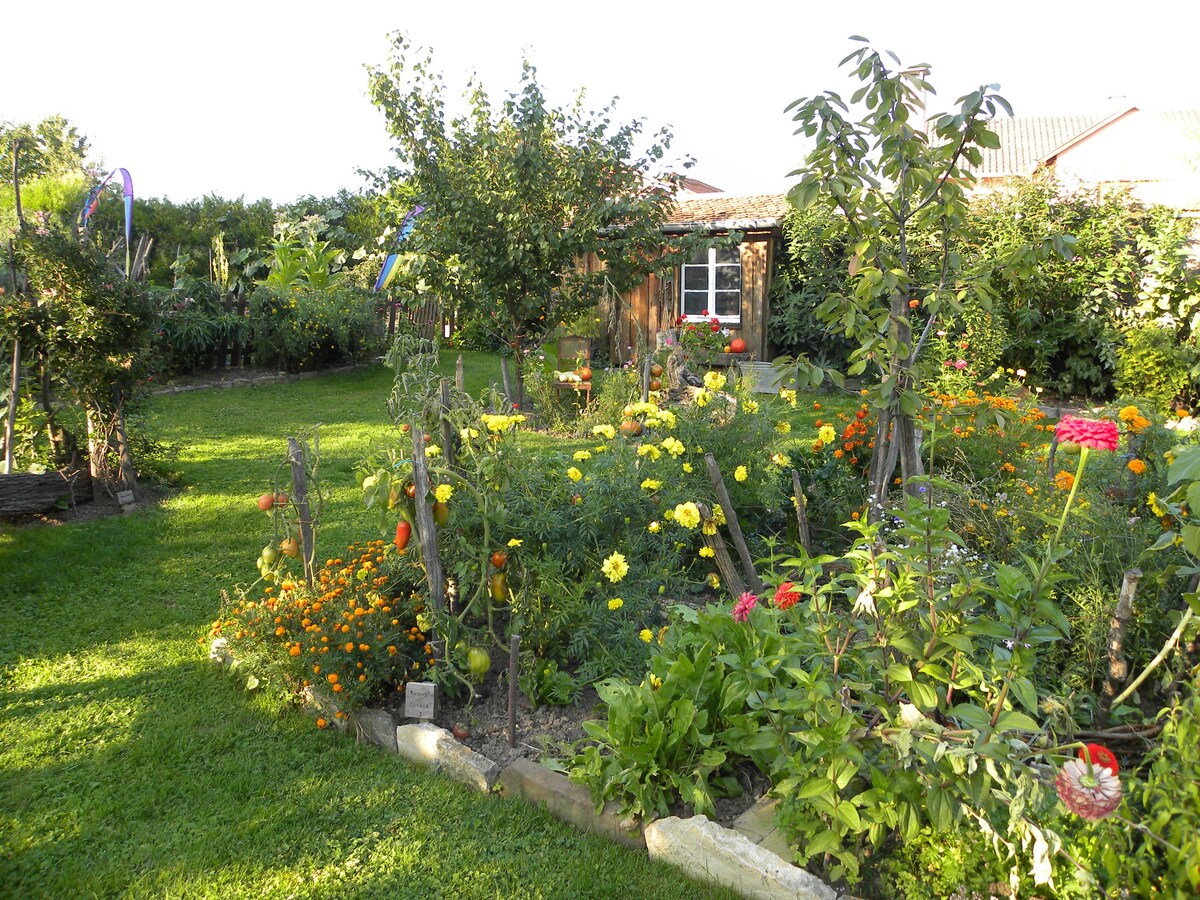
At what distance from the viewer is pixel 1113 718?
2.57 meters

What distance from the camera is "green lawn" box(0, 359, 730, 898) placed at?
8.30ft

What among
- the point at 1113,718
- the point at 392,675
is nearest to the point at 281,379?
the point at 392,675

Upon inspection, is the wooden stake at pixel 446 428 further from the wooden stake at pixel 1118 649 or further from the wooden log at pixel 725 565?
the wooden stake at pixel 1118 649

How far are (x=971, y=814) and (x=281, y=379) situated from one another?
1223cm

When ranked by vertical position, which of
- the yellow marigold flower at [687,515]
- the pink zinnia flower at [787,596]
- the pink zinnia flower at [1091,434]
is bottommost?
the yellow marigold flower at [687,515]

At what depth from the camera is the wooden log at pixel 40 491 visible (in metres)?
5.52

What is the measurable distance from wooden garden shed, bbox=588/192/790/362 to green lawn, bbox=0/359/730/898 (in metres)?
9.16

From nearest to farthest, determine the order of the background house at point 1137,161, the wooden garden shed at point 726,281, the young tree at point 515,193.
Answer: the young tree at point 515,193 < the background house at point 1137,161 < the wooden garden shed at point 726,281

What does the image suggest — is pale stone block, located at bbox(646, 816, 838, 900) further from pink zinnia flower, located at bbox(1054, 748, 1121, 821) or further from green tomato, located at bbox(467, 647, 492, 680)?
green tomato, located at bbox(467, 647, 492, 680)

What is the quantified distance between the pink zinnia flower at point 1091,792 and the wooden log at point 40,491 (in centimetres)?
620

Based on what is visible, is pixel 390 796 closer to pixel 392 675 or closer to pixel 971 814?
pixel 392 675

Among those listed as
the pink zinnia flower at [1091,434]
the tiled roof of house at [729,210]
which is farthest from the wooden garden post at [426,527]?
the tiled roof of house at [729,210]

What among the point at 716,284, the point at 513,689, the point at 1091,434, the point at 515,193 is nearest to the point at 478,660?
the point at 513,689

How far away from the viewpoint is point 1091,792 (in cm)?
175
